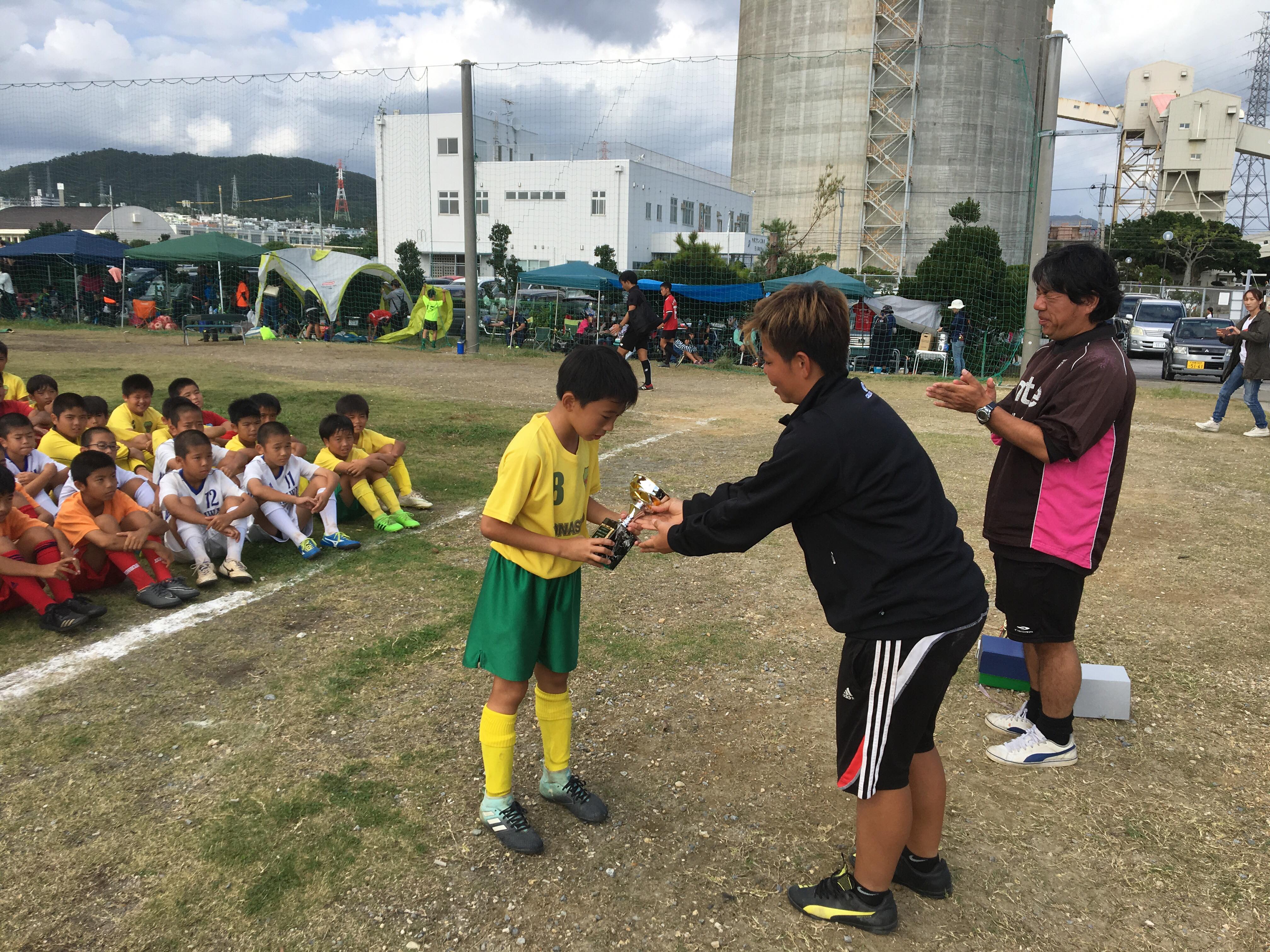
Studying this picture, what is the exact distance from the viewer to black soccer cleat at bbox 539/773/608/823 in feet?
9.30

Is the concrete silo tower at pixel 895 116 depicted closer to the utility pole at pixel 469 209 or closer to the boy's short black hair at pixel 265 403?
the utility pole at pixel 469 209

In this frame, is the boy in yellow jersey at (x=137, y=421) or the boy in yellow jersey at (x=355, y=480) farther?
the boy in yellow jersey at (x=137, y=421)

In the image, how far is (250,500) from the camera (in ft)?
17.0

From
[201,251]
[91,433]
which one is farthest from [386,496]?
[201,251]

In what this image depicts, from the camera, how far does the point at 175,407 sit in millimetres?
5766

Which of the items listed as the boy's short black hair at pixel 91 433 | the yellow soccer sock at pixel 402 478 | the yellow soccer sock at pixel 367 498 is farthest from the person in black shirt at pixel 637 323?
the boy's short black hair at pixel 91 433

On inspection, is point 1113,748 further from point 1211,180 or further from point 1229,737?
point 1211,180

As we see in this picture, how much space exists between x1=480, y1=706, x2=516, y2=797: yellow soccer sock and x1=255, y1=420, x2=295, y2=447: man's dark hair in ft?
11.2

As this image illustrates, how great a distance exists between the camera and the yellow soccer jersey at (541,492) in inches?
96.9

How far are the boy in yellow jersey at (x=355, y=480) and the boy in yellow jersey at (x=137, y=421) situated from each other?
1.18 metres

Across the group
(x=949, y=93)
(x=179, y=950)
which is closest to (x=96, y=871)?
(x=179, y=950)

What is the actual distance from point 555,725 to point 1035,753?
6.06ft

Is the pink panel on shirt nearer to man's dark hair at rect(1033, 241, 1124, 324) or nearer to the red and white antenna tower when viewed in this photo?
man's dark hair at rect(1033, 241, 1124, 324)

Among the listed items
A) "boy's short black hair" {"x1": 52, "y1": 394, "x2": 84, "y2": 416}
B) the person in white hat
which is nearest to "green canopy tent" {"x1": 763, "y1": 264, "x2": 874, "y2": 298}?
the person in white hat
